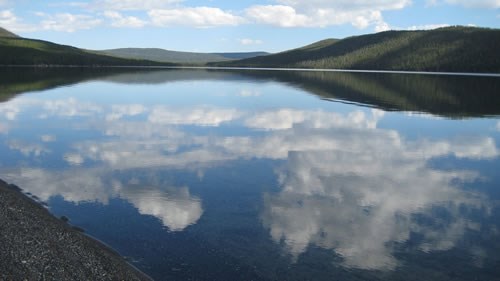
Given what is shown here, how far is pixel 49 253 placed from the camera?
602 inches

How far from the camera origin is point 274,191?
27719 millimetres

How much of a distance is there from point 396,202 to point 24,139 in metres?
35.4

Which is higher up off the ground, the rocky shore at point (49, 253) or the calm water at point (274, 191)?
the rocky shore at point (49, 253)

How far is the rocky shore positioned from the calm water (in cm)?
160

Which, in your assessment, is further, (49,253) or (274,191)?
(274,191)

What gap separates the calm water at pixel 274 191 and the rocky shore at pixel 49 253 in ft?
5.26

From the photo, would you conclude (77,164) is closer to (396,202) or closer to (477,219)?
(396,202)

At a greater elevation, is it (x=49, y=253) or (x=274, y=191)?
(x=49, y=253)

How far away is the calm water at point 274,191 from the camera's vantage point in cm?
1828

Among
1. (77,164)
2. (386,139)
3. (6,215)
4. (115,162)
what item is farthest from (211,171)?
(386,139)

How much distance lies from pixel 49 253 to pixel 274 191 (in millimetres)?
15019

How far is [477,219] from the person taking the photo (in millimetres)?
23141

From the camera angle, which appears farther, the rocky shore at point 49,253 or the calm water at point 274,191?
the calm water at point 274,191

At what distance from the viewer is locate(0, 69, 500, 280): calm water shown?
1828cm
